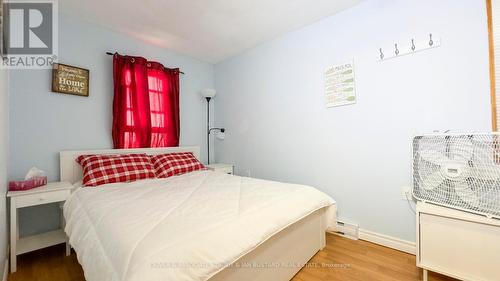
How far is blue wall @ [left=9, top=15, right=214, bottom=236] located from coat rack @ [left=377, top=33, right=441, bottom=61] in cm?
276

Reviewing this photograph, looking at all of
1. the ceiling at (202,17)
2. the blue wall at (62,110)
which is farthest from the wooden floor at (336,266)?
the ceiling at (202,17)

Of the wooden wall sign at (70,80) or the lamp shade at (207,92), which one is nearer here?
the wooden wall sign at (70,80)

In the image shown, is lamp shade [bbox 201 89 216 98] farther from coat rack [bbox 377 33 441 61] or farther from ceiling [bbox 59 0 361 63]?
coat rack [bbox 377 33 441 61]

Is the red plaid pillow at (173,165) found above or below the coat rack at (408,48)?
below

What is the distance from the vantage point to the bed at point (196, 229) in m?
0.90

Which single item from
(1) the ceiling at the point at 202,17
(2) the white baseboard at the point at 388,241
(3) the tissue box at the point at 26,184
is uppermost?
(1) the ceiling at the point at 202,17

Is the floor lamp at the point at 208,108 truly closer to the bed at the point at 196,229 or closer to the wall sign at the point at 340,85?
the bed at the point at 196,229

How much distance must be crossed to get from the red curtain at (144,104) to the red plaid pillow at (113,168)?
36 centimetres

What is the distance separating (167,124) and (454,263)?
122 inches

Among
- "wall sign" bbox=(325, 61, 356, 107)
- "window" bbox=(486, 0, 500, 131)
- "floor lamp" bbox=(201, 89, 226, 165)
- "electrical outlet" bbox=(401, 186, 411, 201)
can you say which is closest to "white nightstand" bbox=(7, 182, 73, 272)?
"floor lamp" bbox=(201, 89, 226, 165)

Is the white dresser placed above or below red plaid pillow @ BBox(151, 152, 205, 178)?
below

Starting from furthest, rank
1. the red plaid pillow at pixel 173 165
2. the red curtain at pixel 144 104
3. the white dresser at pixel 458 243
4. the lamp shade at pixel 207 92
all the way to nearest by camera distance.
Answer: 1. the lamp shade at pixel 207 92
2. the red curtain at pixel 144 104
3. the red plaid pillow at pixel 173 165
4. the white dresser at pixel 458 243

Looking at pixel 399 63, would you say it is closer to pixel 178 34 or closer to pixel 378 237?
pixel 378 237

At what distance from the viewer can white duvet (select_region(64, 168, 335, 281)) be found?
2.88ft
